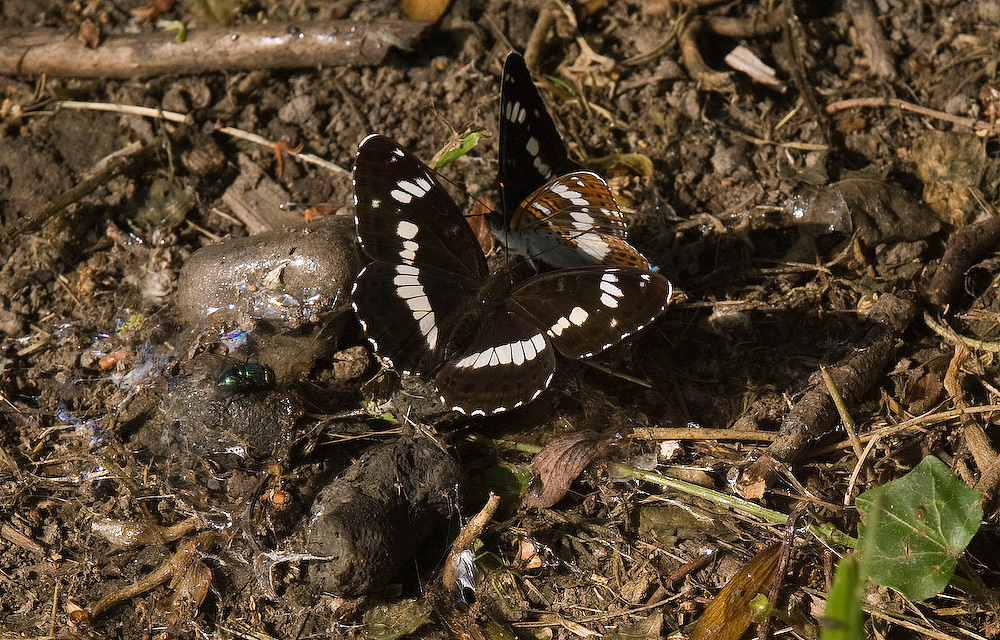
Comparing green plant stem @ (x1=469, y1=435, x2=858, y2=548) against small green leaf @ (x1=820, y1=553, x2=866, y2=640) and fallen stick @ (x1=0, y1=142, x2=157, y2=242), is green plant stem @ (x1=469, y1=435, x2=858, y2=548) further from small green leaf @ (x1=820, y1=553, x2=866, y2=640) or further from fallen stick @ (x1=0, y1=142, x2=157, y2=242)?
fallen stick @ (x1=0, y1=142, x2=157, y2=242)

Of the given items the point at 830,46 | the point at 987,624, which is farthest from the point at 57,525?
the point at 830,46

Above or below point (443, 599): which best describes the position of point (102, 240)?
above

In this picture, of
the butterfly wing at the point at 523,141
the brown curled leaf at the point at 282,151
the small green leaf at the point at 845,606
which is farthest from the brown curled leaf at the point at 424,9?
the small green leaf at the point at 845,606

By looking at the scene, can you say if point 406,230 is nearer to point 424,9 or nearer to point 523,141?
point 523,141

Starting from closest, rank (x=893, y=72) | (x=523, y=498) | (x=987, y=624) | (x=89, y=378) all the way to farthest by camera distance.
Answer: (x=987, y=624)
(x=523, y=498)
(x=89, y=378)
(x=893, y=72)

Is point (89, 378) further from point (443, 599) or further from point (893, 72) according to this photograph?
point (893, 72)

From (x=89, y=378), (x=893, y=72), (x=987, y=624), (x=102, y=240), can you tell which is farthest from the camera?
(x=893, y=72)

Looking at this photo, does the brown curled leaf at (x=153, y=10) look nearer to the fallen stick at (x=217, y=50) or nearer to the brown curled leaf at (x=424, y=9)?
the fallen stick at (x=217, y=50)
